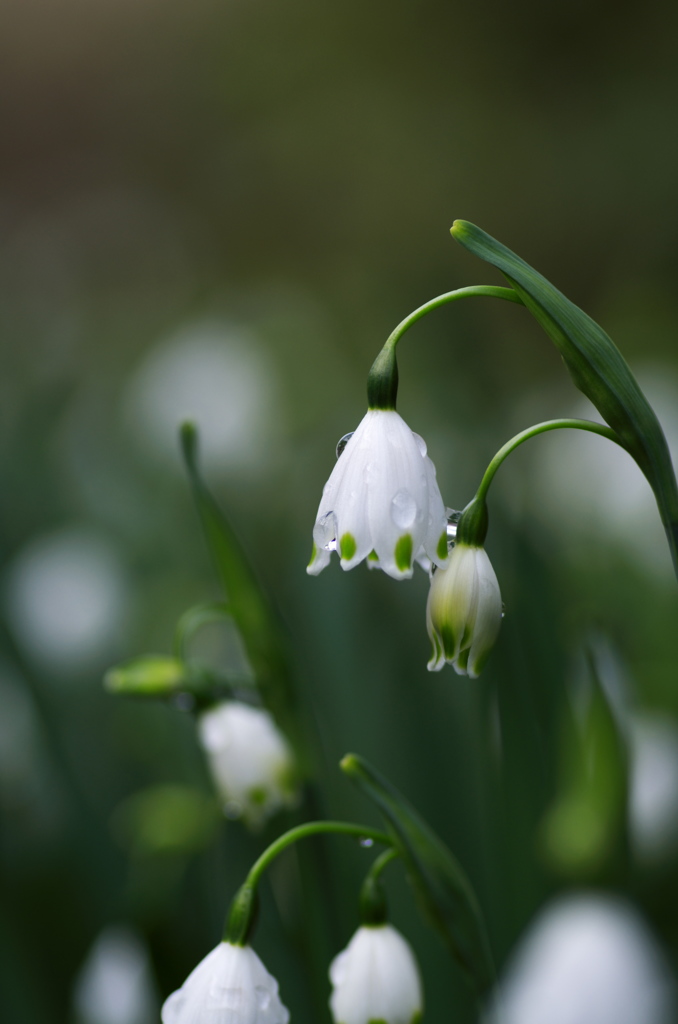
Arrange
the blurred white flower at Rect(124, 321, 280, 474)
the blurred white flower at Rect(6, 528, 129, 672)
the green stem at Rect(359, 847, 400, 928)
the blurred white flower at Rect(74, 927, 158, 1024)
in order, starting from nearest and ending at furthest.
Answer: the green stem at Rect(359, 847, 400, 928)
the blurred white flower at Rect(74, 927, 158, 1024)
the blurred white flower at Rect(6, 528, 129, 672)
the blurred white flower at Rect(124, 321, 280, 474)

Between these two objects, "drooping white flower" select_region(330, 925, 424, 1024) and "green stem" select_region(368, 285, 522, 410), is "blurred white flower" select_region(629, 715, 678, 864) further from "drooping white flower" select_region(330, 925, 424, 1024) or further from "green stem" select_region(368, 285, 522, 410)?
"green stem" select_region(368, 285, 522, 410)

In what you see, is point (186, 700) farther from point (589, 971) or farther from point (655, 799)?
point (655, 799)

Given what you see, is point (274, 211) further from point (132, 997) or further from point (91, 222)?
point (132, 997)

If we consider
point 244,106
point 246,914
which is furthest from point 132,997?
point 244,106

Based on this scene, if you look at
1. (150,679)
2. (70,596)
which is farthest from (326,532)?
(70,596)

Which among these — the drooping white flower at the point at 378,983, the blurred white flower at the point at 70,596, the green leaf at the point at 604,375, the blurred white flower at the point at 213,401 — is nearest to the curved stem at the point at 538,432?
the green leaf at the point at 604,375

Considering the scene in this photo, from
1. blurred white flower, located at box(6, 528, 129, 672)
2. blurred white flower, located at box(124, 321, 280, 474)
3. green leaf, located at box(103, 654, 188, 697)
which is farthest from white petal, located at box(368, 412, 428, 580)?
blurred white flower, located at box(124, 321, 280, 474)
